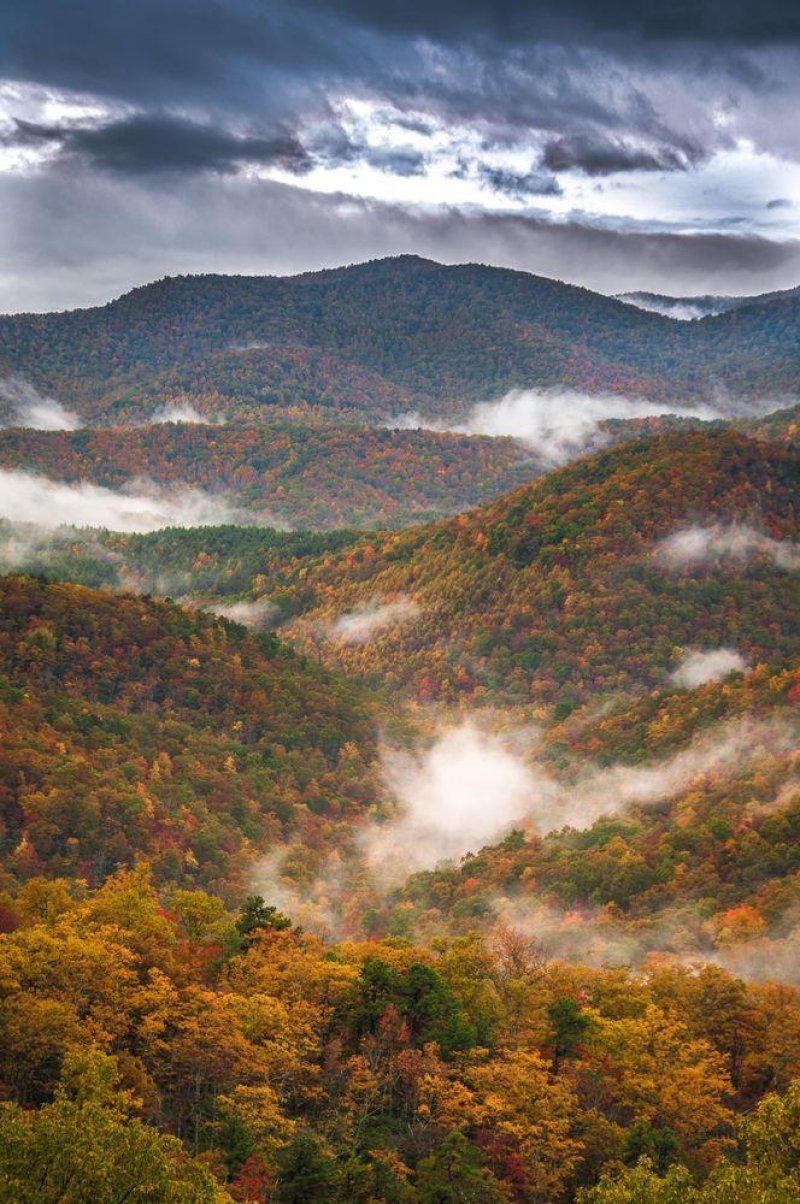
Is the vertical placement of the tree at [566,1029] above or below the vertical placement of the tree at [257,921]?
below

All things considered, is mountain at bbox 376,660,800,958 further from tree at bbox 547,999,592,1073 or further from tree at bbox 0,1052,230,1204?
tree at bbox 0,1052,230,1204

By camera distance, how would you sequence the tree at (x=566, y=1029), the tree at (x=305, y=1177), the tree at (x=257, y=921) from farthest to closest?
the tree at (x=257, y=921) < the tree at (x=566, y=1029) < the tree at (x=305, y=1177)

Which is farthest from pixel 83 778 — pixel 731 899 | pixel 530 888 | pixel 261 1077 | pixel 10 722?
pixel 261 1077

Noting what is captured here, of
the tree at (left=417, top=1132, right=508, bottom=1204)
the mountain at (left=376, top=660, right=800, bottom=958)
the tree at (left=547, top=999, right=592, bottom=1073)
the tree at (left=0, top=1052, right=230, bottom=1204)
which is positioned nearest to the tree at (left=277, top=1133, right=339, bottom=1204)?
the tree at (left=417, top=1132, right=508, bottom=1204)

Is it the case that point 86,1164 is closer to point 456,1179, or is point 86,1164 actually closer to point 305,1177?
point 305,1177

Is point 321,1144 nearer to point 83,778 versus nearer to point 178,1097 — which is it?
point 178,1097

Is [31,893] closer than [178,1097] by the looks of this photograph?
No

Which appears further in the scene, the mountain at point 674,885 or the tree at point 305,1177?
the mountain at point 674,885

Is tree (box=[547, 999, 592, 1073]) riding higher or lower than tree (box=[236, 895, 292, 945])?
lower

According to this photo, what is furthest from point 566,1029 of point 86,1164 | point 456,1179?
point 86,1164

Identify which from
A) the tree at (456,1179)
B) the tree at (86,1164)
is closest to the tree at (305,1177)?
the tree at (456,1179)

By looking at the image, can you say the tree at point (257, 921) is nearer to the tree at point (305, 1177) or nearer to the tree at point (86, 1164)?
the tree at point (305, 1177)
